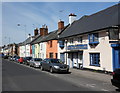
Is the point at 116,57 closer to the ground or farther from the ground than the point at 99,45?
closer to the ground

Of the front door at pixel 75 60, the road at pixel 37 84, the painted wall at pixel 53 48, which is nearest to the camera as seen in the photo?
the road at pixel 37 84

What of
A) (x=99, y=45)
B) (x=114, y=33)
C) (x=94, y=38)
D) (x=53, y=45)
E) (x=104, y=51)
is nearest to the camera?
(x=114, y=33)

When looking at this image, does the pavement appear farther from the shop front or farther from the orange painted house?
the orange painted house

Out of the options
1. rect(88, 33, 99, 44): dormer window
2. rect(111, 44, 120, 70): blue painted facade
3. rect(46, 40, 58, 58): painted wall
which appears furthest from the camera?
rect(46, 40, 58, 58): painted wall

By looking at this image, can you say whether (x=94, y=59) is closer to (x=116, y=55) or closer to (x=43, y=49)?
(x=116, y=55)

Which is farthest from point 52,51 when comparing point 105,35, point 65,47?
point 105,35

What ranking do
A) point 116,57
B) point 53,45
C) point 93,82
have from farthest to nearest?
point 53,45 → point 116,57 → point 93,82

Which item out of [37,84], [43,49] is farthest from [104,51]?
[43,49]

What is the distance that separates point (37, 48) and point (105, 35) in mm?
28886

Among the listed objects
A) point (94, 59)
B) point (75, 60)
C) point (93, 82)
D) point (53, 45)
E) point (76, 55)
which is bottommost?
point (93, 82)

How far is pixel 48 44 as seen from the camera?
36.5 metres

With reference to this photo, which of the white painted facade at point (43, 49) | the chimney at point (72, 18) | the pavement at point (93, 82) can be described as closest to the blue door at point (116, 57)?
the pavement at point (93, 82)

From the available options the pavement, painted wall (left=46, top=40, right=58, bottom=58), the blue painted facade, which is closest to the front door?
painted wall (left=46, top=40, right=58, bottom=58)

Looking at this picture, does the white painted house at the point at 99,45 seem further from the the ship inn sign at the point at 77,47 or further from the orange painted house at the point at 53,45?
the orange painted house at the point at 53,45
